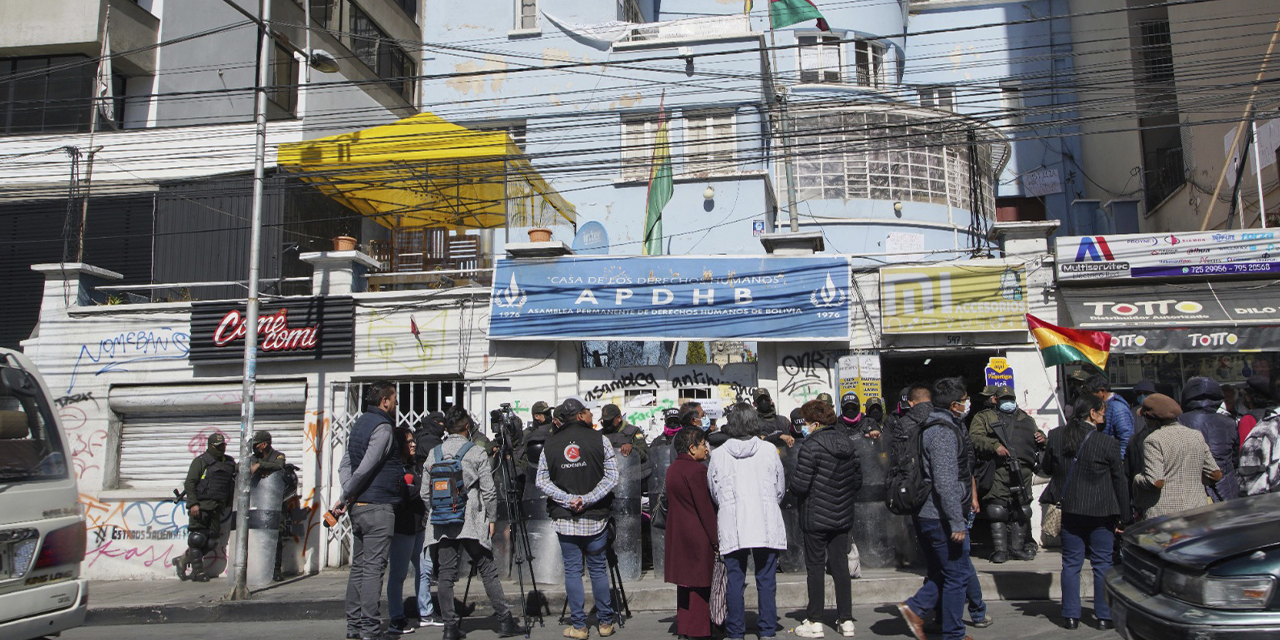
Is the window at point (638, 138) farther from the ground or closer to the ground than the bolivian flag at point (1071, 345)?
farther from the ground

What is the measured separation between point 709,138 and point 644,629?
490 inches

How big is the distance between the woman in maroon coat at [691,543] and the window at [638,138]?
1243 cm

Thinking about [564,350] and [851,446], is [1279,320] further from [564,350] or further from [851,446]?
[564,350]

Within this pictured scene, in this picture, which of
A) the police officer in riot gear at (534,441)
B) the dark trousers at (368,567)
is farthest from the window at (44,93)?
the dark trousers at (368,567)

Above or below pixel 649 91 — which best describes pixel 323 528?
below

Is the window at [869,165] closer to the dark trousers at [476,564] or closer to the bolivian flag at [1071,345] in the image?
the bolivian flag at [1071,345]

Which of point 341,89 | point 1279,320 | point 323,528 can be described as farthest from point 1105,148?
point 323,528

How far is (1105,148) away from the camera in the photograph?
76.6 feet

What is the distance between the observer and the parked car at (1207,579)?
4.30 m

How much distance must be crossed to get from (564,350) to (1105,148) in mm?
18280

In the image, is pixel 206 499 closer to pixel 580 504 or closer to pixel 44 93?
pixel 580 504

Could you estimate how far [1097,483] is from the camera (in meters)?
6.38

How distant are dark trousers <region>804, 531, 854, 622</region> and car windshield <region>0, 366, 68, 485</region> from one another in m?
5.20

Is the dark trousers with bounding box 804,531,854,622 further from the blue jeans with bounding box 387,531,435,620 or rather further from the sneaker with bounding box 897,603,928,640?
the blue jeans with bounding box 387,531,435,620
